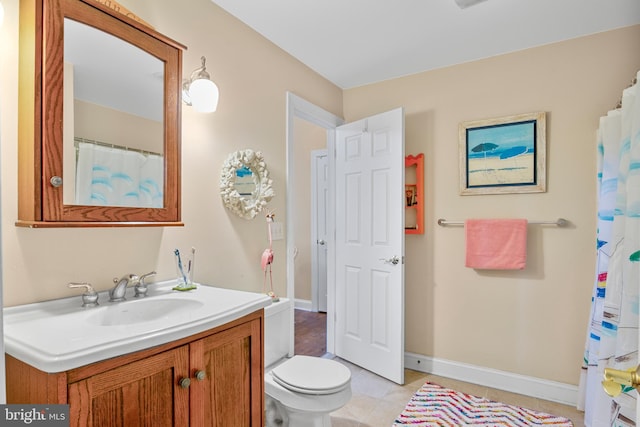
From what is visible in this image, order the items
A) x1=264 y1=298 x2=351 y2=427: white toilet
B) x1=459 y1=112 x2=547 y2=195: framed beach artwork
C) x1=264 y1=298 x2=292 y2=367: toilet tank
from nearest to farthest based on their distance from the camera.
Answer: x1=264 y1=298 x2=351 y2=427: white toilet < x1=264 y1=298 x2=292 y2=367: toilet tank < x1=459 y1=112 x2=547 y2=195: framed beach artwork

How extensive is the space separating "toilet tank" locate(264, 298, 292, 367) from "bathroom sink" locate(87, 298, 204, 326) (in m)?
0.49

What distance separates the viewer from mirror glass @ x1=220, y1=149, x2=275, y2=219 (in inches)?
76.2

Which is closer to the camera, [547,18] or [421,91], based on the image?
[547,18]

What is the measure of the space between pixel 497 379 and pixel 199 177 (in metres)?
2.44

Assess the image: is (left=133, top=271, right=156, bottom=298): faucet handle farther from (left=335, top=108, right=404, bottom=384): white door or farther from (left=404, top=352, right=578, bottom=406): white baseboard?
(left=404, top=352, right=578, bottom=406): white baseboard

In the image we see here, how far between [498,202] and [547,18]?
3.81 feet

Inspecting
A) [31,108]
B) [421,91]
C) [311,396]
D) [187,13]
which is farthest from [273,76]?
[311,396]

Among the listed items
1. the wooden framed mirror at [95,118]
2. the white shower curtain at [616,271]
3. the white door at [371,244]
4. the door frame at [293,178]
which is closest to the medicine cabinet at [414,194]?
the white door at [371,244]

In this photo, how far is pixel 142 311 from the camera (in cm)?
140

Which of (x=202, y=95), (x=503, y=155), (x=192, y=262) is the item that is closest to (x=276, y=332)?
(x=192, y=262)

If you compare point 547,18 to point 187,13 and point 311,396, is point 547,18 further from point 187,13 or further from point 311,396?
point 311,396

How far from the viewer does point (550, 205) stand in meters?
2.41

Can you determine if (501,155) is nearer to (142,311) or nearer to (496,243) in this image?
(496,243)

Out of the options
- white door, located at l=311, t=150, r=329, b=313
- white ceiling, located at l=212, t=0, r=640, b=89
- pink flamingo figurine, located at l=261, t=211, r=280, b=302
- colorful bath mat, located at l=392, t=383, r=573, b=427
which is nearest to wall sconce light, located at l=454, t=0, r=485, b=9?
white ceiling, located at l=212, t=0, r=640, b=89
